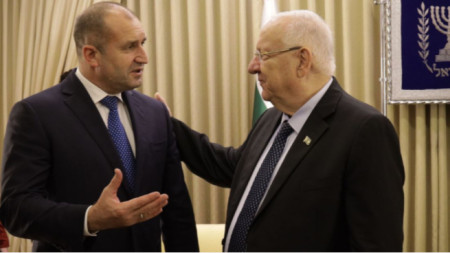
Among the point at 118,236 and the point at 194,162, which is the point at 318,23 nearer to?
the point at 194,162

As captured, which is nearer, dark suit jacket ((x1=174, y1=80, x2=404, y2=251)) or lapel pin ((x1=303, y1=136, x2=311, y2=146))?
dark suit jacket ((x1=174, y1=80, x2=404, y2=251))

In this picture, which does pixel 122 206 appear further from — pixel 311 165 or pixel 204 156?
pixel 204 156

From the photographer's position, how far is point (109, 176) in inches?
104

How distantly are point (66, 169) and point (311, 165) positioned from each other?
39.9 inches

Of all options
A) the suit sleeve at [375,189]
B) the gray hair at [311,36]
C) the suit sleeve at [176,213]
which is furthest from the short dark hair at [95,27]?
the suit sleeve at [375,189]

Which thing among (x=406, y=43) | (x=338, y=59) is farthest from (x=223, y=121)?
(x=406, y=43)

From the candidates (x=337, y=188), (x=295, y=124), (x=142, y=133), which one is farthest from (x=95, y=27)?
(x=337, y=188)

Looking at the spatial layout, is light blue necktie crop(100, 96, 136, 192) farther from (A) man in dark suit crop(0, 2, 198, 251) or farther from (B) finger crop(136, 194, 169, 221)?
(B) finger crop(136, 194, 169, 221)

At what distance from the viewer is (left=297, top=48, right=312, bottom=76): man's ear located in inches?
101

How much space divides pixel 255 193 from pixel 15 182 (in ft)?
3.23

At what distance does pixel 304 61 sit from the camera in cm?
259

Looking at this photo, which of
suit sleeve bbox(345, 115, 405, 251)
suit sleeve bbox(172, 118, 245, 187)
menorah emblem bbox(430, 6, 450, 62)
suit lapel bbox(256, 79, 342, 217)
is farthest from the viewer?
menorah emblem bbox(430, 6, 450, 62)

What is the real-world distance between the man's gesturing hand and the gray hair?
85 centimetres

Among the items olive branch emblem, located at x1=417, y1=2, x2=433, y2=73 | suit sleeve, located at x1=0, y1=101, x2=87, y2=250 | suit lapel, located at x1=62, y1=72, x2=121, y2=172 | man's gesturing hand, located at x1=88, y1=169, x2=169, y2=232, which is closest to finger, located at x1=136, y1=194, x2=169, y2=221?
man's gesturing hand, located at x1=88, y1=169, x2=169, y2=232
